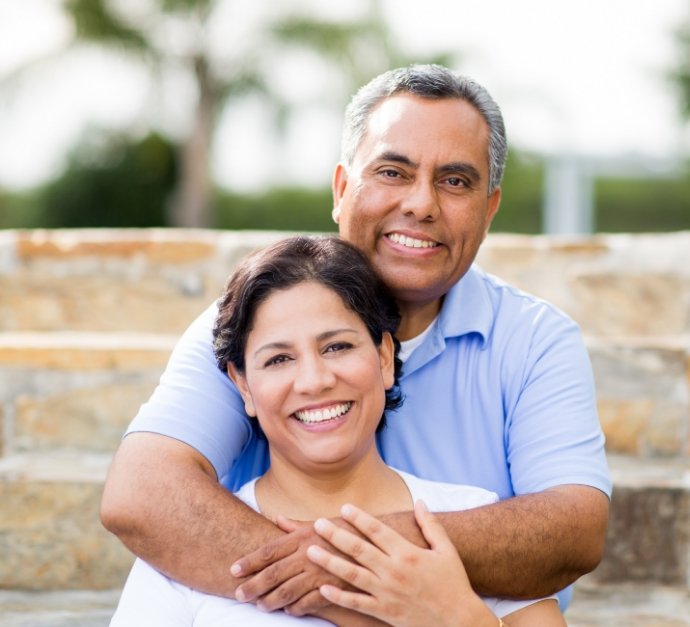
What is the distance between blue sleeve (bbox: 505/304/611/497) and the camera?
2096 millimetres

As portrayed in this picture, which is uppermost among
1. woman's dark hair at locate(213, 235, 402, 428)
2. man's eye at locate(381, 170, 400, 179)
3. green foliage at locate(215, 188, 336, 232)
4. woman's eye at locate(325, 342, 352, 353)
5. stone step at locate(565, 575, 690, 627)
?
man's eye at locate(381, 170, 400, 179)

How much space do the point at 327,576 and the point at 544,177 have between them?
13950 millimetres

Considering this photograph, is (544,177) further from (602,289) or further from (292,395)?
(292,395)

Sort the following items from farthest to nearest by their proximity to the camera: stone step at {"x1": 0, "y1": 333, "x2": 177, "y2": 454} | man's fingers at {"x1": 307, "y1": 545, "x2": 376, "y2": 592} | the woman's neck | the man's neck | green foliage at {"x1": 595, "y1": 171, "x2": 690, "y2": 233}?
1. green foliage at {"x1": 595, "y1": 171, "x2": 690, "y2": 233}
2. stone step at {"x1": 0, "y1": 333, "x2": 177, "y2": 454}
3. the man's neck
4. the woman's neck
5. man's fingers at {"x1": 307, "y1": 545, "x2": 376, "y2": 592}

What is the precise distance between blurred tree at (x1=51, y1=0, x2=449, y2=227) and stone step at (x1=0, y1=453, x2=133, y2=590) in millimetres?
11895

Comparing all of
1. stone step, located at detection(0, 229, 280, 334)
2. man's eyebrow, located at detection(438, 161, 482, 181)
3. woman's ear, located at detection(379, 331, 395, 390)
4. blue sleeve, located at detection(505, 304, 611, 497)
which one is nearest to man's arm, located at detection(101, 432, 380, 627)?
woman's ear, located at detection(379, 331, 395, 390)

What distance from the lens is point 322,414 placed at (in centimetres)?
191

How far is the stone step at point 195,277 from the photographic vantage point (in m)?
3.79

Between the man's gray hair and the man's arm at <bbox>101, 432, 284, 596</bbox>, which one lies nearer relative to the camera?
the man's arm at <bbox>101, 432, 284, 596</bbox>

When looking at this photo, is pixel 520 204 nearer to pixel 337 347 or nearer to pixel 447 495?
pixel 447 495

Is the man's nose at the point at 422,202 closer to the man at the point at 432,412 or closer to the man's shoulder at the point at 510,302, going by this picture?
the man at the point at 432,412

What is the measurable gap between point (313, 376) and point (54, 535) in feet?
4.01

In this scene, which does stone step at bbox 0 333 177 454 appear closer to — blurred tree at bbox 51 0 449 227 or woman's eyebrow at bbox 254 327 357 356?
woman's eyebrow at bbox 254 327 357 356

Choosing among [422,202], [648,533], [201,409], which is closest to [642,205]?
[648,533]
